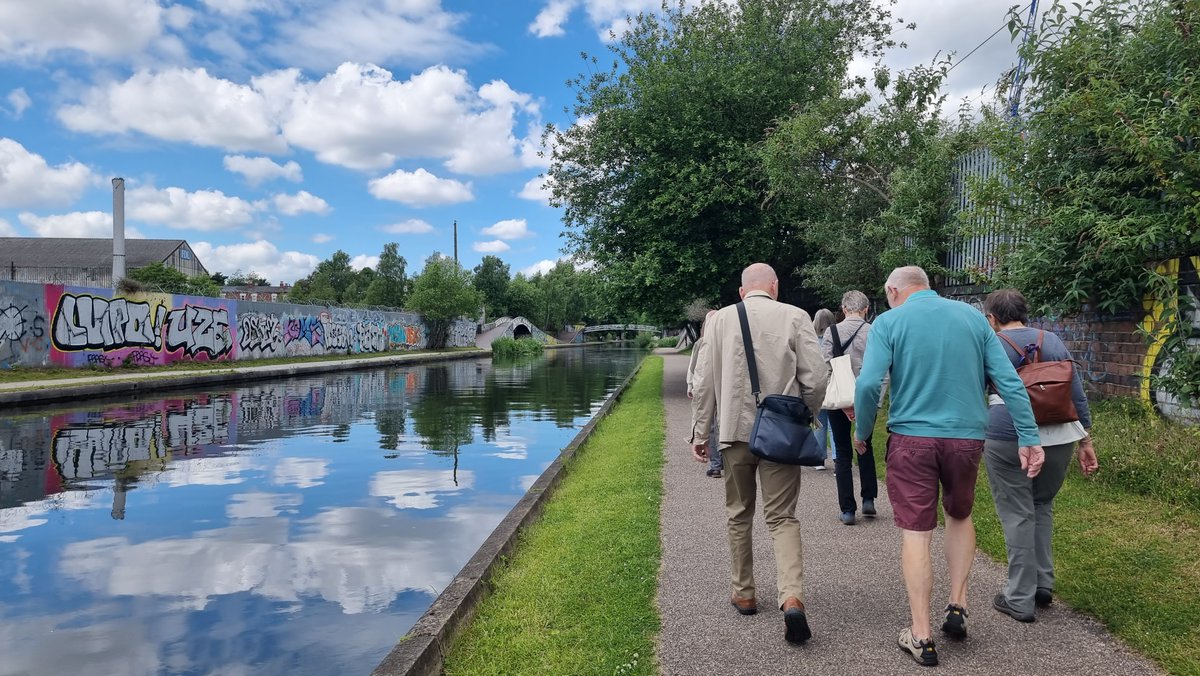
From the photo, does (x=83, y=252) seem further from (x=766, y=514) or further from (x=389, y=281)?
(x=766, y=514)

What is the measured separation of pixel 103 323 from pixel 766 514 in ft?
74.0

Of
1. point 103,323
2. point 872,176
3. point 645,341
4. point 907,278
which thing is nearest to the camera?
point 907,278

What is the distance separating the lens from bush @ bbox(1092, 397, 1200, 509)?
5.42 metres

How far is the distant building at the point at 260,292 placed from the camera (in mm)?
100812

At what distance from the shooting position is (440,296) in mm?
51750

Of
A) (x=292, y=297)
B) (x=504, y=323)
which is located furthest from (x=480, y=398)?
(x=292, y=297)

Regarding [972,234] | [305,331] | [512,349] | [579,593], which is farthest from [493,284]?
[579,593]

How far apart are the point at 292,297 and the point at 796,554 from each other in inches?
3683

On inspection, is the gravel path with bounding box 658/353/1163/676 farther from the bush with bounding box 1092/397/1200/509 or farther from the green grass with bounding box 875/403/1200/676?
the bush with bounding box 1092/397/1200/509

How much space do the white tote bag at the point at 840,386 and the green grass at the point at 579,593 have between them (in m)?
1.63

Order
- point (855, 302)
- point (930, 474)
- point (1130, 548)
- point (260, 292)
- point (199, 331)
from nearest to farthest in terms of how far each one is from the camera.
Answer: point (930, 474) < point (1130, 548) < point (855, 302) < point (199, 331) < point (260, 292)

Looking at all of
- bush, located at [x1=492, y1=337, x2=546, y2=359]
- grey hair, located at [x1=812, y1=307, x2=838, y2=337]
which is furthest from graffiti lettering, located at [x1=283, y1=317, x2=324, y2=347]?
→ grey hair, located at [x1=812, y1=307, x2=838, y2=337]

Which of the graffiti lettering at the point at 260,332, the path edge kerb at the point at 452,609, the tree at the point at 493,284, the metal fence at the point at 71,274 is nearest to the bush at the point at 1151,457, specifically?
the path edge kerb at the point at 452,609

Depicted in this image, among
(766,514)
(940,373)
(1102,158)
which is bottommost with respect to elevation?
(766,514)
